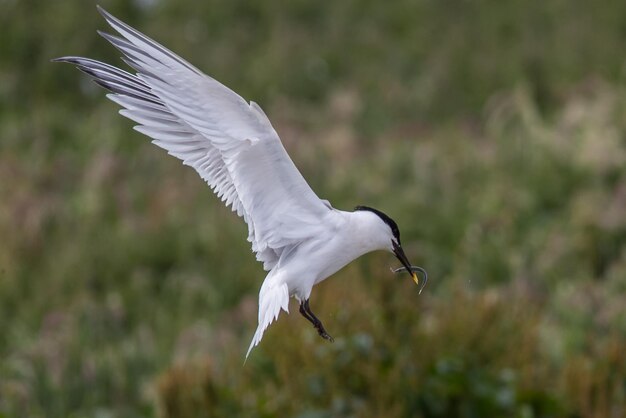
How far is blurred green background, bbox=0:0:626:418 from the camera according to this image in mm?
6105

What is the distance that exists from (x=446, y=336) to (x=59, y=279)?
10.4ft

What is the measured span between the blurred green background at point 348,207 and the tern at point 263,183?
8.82 feet

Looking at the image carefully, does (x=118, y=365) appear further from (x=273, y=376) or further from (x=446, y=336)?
(x=446, y=336)

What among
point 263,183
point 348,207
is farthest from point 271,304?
point 348,207

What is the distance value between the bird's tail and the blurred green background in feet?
9.05

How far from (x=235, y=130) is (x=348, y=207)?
6229 mm

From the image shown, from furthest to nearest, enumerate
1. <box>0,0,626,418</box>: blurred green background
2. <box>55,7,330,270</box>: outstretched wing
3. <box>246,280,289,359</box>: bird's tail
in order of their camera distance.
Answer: <box>0,0,626,418</box>: blurred green background
<box>55,7,330,270</box>: outstretched wing
<box>246,280,289,359</box>: bird's tail

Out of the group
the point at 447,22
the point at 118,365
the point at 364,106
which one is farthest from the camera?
the point at 447,22

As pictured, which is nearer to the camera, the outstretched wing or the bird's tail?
the bird's tail

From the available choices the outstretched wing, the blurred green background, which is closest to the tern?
the outstretched wing

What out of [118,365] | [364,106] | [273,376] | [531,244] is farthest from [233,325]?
[364,106]

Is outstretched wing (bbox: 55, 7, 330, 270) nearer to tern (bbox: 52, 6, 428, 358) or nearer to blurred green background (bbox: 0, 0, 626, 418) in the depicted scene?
tern (bbox: 52, 6, 428, 358)

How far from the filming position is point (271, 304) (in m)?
2.96

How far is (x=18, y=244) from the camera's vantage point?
8641 mm
